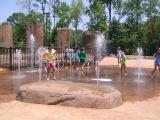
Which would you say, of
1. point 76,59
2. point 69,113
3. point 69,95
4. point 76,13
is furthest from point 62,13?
point 69,113

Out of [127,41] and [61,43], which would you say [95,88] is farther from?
[127,41]

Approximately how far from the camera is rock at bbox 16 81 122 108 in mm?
10438

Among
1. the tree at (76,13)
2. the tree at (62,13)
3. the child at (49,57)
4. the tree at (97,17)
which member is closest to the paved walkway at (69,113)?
the child at (49,57)

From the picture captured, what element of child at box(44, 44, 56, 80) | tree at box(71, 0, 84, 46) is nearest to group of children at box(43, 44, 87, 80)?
child at box(44, 44, 56, 80)

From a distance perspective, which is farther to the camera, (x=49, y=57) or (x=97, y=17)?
(x=97, y=17)

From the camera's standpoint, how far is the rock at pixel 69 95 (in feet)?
34.2

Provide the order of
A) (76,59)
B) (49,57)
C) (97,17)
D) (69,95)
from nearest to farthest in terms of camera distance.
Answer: (69,95)
(49,57)
(76,59)
(97,17)

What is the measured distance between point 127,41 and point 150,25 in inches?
146

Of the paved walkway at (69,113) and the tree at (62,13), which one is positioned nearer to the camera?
the paved walkway at (69,113)

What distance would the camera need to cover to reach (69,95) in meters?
10.5

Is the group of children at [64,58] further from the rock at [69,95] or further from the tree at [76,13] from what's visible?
the tree at [76,13]

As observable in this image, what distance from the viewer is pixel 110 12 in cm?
5591

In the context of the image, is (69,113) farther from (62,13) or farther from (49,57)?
(62,13)

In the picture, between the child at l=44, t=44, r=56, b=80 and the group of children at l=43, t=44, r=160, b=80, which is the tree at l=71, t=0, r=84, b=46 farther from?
the child at l=44, t=44, r=56, b=80
